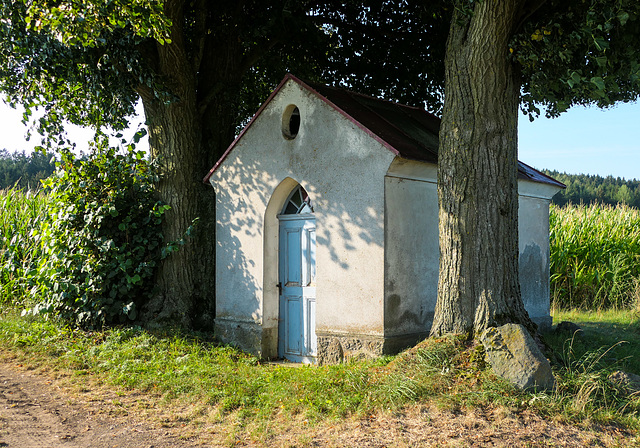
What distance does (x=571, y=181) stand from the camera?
4319 centimetres

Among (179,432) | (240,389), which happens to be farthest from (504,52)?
(179,432)

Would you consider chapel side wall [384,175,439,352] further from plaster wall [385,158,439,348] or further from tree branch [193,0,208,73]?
tree branch [193,0,208,73]

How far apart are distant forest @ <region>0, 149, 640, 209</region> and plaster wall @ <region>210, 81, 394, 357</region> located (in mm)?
25870

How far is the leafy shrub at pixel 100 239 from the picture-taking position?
33.2ft

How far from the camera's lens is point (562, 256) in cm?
1494

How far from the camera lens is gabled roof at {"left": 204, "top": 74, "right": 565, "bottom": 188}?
8.14 meters

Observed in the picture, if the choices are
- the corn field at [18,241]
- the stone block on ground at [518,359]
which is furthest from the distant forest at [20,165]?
the stone block on ground at [518,359]

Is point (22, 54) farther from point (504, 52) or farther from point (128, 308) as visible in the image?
point (504, 52)

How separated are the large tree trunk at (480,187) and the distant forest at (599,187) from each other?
3300 centimetres

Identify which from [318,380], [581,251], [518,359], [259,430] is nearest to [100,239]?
[318,380]

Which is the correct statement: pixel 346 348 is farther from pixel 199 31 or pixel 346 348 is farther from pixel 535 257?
pixel 199 31

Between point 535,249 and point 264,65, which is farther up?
point 264,65

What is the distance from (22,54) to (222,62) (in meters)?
3.69

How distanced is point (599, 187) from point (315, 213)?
39173mm
